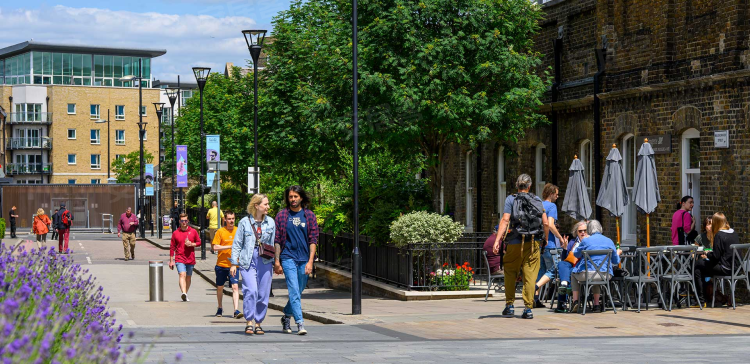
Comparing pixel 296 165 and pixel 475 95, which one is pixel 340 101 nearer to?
pixel 475 95

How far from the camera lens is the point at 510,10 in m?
20.8

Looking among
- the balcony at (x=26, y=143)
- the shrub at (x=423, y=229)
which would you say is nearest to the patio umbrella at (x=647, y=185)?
the shrub at (x=423, y=229)

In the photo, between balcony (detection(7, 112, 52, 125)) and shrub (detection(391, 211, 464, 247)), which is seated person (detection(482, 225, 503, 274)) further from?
balcony (detection(7, 112, 52, 125))

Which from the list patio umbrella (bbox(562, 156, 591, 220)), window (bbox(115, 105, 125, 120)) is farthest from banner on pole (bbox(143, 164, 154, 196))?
window (bbox(115, 105, 125, 120))

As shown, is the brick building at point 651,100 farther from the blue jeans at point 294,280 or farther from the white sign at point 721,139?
the blue jeans at point 294,280

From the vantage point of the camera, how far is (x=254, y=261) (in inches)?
498

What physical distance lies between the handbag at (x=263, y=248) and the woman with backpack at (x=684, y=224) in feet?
26.6

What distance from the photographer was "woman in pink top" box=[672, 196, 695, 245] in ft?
57.3

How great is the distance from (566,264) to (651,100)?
5270 mm

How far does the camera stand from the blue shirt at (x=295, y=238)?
41.4ft

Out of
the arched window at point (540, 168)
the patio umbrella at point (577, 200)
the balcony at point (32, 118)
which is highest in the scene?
the balcony at point (32, 118)

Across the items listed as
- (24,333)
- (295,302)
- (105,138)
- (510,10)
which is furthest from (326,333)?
(105,138)

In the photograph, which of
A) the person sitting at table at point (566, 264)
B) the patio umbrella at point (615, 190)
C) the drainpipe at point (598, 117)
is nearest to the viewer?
the person sitting at table at point (566, 264)

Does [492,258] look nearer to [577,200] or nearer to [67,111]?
[577,200]
